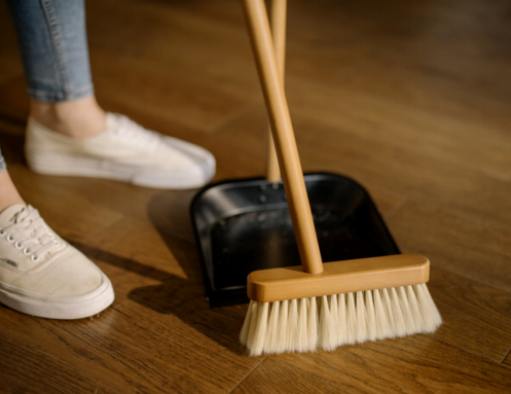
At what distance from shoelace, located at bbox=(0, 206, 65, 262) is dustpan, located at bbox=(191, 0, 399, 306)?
179 millimetres

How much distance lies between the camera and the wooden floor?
30.8 inches

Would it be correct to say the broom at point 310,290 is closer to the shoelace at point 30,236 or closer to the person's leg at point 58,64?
the shoelace at point 30,236

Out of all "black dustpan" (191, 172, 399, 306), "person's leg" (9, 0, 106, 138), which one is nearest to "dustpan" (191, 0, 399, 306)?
"black dustpan" (191, 172, 399, 306)

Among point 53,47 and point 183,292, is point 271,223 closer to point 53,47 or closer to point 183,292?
point 183,292

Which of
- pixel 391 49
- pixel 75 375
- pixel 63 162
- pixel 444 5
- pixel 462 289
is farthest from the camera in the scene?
pixel 444 5

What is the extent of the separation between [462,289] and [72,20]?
63 cm

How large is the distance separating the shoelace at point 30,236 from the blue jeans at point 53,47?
24 cm

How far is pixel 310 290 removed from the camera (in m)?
0.76

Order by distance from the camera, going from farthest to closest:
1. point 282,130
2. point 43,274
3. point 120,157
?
1. point 120,157
2. point 43,274
3. point 282,130

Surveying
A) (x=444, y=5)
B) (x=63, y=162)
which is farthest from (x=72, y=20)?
(x=444, y=5)

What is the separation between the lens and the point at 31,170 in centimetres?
114

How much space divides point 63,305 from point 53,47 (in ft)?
1.27

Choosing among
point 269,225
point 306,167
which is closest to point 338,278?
point 269,225

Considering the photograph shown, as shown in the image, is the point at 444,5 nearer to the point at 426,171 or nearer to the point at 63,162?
the point at 426,171
